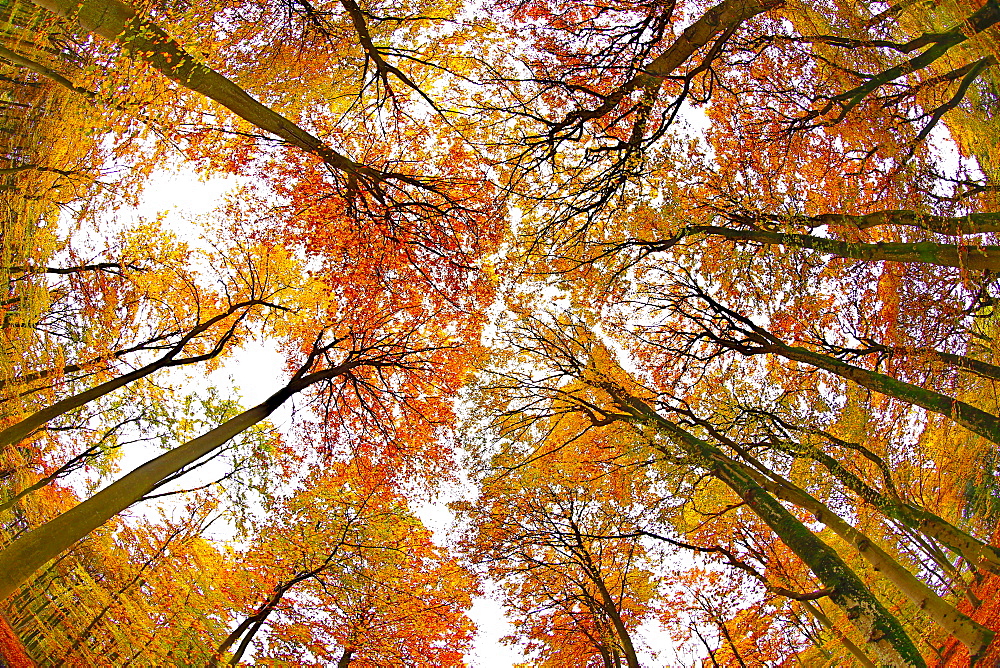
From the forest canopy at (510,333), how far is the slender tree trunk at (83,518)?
0.04 meters

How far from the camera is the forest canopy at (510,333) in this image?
480 cm

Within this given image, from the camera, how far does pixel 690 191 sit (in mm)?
6367

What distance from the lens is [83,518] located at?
4180 mm

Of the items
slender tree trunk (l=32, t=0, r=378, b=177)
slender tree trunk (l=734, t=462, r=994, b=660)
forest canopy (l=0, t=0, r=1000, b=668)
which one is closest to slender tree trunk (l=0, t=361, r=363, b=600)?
forest canopy (l=0, t=0, r=1000, b=668)

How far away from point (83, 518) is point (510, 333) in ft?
17.7

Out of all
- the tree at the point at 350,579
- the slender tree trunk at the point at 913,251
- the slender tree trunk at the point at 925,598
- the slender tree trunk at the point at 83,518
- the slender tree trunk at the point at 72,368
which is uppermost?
the slender tree trunk at the point at 72,368

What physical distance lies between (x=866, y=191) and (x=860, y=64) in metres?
1.39

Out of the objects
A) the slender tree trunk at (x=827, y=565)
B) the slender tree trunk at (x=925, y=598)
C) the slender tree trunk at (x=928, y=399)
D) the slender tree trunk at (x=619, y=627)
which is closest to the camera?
the slender tree trunk at (x=827, y=565)

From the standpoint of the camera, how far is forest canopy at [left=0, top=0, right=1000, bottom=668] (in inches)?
189

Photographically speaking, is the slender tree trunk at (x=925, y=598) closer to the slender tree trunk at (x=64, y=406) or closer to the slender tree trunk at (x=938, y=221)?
Answer: the slender tree trunk at (x=938, y=221)

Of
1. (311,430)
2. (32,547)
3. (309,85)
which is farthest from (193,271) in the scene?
(32,547)

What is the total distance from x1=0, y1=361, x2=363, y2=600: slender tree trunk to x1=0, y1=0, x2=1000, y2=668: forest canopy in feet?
0.12

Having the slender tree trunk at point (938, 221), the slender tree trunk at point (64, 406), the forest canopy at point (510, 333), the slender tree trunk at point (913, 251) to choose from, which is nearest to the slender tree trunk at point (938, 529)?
the forest canopy at point (510, 333)

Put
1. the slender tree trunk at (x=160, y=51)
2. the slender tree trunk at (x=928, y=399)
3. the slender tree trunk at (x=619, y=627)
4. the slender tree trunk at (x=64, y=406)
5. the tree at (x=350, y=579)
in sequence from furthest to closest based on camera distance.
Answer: the tree at (x=350, y=579) → the slender tree trunk at (x=619, y=627) → the slender tree trunk at (x=64, y=406) → the slender tree trunk at (x=928, y=399) → the slender tree trunk at (x=160, y=51)
